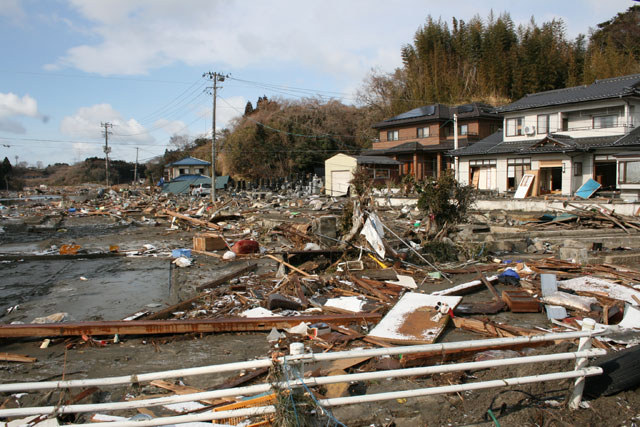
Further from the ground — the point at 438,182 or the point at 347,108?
the point at 347,108

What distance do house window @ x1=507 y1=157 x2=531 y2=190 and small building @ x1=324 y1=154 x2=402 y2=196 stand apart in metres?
9.26

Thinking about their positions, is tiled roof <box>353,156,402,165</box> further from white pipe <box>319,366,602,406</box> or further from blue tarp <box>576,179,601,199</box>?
white pipe <box>319,366,602,406</box>

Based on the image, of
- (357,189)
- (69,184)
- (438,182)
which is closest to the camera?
(357,189)

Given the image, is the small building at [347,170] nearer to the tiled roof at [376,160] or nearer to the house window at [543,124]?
the tiled roof at [376,160]

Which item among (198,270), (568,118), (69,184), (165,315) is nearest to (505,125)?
(568,118)

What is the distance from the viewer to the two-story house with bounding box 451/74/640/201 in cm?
2350

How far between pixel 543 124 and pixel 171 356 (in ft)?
95.6

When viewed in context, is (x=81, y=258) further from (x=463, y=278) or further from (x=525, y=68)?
(x=525, y=68)

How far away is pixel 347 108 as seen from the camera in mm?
52750

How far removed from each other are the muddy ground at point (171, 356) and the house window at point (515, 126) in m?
24.7

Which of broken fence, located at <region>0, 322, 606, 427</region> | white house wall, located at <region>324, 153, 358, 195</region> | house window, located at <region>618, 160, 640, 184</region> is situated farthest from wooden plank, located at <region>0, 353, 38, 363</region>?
white house wall, located at <region>324, 153, 358, 195</region>

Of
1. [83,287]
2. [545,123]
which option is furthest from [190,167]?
[83,287]

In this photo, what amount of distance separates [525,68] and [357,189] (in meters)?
34.4

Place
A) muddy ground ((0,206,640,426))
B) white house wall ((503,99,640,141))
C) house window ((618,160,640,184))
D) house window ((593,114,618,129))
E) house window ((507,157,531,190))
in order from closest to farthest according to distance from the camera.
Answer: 1. muddy ground ((0,206,640,426))
2. house window ((618,160,640,184))
3. white house wall ((503,99,640,141))
4. house window ((593,114,618,129))
5. house window ((507,157,531,190))
